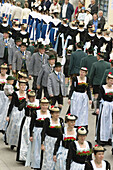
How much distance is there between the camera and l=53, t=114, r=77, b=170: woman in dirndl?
11602mm

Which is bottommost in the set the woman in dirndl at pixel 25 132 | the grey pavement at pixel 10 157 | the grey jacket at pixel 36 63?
the grey pavement at pixel 10 157

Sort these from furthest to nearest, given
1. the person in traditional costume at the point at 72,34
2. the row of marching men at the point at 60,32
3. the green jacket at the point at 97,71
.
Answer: the person in traditional costume at the point at 72,34, the row of marching men at the point at 60,32, the green jacket at the point at 97,71

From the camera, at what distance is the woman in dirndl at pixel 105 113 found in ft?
47.4

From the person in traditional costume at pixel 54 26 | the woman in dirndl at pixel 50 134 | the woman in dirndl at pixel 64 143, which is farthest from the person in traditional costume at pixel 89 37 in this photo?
the woman in dirndl at pixel 64 143

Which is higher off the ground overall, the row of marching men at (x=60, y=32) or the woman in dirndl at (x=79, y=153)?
the row of marching men at (x=60, y=32)

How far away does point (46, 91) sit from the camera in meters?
16.6

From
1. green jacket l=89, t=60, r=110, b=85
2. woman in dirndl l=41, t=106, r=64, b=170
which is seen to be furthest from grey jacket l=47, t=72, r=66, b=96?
woman in dirndl l=41, t=106, r=64, b=170

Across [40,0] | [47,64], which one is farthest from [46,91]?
[40,0]

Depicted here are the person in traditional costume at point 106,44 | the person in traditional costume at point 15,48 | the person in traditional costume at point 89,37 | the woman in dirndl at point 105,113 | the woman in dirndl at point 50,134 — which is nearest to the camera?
the woman in dirndl at point 50,134

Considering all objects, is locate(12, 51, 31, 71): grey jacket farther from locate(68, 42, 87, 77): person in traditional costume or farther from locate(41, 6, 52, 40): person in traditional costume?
locate(41, 6, 52, 40): person in traditional costume

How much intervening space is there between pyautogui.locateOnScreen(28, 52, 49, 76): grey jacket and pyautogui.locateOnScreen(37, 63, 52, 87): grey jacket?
1170 millimetres

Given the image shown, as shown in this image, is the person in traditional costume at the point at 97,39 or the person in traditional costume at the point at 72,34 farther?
the person in traditional costume at the point at 72,34

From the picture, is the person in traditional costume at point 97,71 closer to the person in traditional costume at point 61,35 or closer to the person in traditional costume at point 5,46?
the person in traditional costume at point 5,46

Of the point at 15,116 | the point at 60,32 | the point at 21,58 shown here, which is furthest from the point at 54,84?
the point at 60,32
